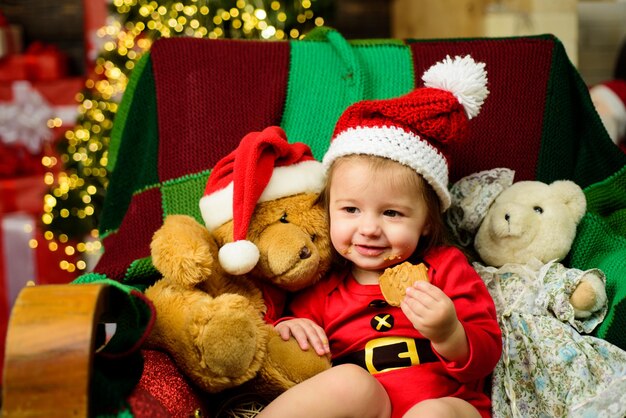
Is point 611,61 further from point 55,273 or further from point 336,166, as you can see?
point 55,273

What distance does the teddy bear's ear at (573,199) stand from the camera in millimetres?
1223

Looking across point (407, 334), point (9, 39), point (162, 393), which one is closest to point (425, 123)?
point (407, 334)

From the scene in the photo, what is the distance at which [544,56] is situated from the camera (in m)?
1.40

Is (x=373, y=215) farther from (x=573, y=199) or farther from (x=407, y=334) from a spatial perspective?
A: (x=573, y=199)

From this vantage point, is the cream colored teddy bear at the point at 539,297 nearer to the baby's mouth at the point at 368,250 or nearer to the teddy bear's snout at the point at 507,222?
the teddy bear's snout at the point at 507,222

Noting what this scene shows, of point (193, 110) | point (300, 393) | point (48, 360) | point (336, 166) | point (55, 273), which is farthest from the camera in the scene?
point (55, 273)

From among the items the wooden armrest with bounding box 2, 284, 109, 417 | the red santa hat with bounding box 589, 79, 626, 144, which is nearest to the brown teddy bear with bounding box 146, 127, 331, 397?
the wooden armrest with bounding box 2, 284, 109, 417

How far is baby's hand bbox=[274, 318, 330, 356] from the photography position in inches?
41.7

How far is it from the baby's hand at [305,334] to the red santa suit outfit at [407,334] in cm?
7

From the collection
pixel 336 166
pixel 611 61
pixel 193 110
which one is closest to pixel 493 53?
pixel 336 166

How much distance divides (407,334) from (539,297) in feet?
0.76

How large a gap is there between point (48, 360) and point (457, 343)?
557 mm

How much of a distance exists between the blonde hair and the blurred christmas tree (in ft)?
3.55

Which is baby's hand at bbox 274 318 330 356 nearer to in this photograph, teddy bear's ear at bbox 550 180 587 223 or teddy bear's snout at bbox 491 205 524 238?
teddy bear's snout at bbox 491 205 524 238
